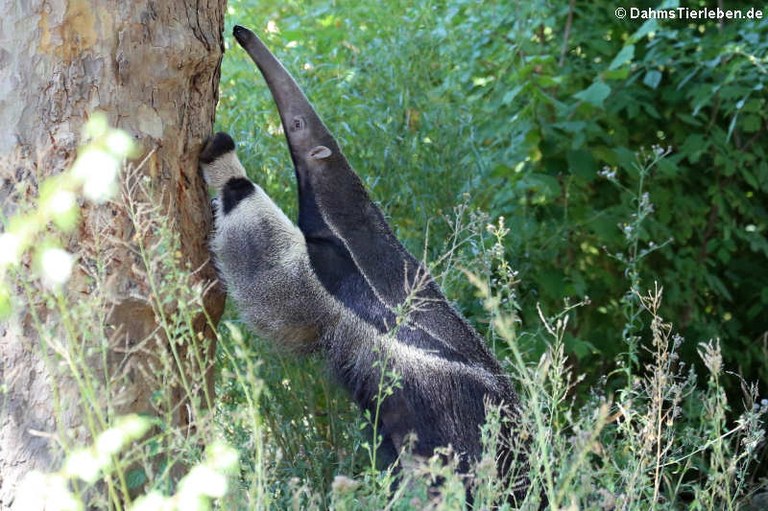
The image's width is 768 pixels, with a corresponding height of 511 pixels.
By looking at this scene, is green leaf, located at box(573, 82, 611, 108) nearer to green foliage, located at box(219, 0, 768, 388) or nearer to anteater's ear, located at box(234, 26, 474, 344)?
green foliage, located at box(219, 0, 768, 388)

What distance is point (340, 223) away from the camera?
4.54 meters

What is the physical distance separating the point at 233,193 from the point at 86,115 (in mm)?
886

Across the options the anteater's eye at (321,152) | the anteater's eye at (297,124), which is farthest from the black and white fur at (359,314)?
the anteater's eye at (297,124)

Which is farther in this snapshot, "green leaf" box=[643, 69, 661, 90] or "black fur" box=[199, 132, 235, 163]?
"green leaf" box=[643, 69, 661, 90]

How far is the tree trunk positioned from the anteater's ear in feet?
2.88

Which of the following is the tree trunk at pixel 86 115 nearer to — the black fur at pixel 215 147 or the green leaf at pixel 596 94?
the black fur at pixel 215 147

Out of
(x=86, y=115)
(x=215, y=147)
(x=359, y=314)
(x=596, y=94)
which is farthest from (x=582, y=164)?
(x=86, y=115)

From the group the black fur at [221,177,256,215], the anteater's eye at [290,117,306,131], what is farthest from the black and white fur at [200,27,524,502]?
the anteater's eye at [290,117,306,131]

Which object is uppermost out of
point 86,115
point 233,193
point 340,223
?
point 86,115

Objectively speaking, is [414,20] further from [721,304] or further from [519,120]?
[721,304]

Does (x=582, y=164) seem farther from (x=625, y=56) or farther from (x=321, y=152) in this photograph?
(x=321, y=152)

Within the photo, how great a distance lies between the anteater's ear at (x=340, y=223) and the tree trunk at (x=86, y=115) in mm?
879

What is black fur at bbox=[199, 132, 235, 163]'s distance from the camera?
4.00 m

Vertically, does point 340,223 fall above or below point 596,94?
below
